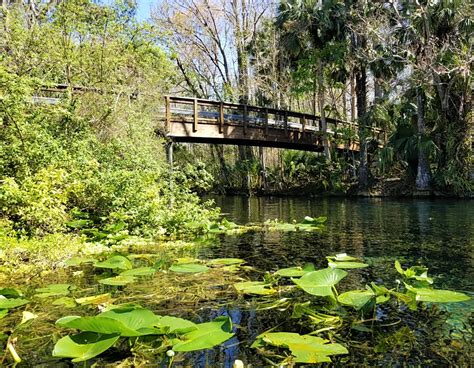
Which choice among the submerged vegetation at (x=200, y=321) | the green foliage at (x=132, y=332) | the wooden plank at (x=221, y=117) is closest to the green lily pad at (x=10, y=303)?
the submerged vegetation at (x=200, y=321)

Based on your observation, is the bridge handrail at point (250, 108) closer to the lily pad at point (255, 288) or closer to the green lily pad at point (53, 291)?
the green lily pad at point (53, 291)

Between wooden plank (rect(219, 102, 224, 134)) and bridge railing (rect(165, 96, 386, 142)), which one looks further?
wooden plank (rect(219, 102, 224, 134))

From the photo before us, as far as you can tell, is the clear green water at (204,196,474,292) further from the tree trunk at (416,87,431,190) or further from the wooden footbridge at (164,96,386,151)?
the tree trunk at (416,87,431,190)

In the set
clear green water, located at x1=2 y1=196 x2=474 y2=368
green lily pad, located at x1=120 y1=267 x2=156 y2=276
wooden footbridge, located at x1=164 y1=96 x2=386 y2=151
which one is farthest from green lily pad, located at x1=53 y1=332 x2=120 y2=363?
wooden footbridge, located at x1=164 y1=96 x2=386 y2=151

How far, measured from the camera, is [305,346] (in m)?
2.64

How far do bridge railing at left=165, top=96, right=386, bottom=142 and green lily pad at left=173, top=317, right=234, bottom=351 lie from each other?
45.9ft

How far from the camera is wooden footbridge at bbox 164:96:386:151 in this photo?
56.6 feet

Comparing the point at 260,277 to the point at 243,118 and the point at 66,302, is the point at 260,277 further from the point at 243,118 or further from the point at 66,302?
the point at 243,118

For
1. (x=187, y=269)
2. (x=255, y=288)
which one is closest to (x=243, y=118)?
(x=187, y=269)

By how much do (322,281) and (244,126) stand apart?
17.0 meters

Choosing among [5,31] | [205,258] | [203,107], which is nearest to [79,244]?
[205,258]

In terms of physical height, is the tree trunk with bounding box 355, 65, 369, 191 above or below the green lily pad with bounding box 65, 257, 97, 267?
above

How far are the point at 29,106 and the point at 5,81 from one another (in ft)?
4.41

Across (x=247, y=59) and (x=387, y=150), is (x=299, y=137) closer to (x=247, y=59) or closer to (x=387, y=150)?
(x=387, y=150)
